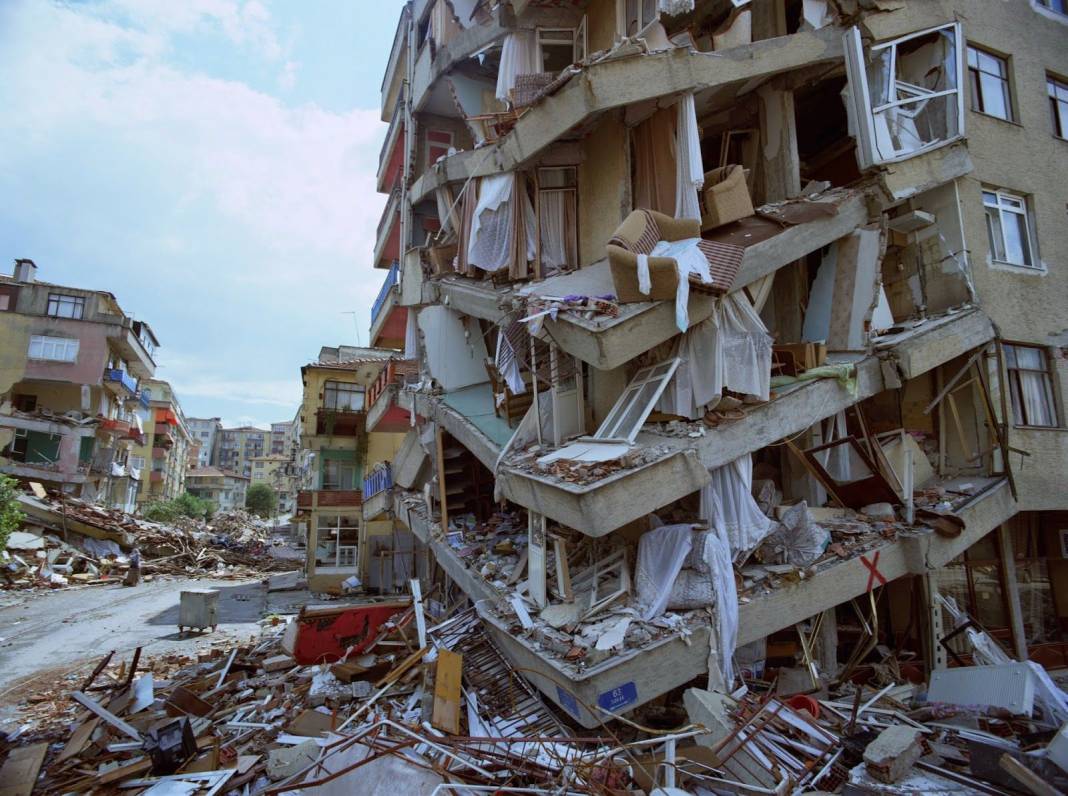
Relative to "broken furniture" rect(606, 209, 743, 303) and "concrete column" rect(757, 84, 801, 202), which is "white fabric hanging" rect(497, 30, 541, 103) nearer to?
"concrete column" rect(757, 84, 801, 202)

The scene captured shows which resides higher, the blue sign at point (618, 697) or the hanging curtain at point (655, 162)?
the hanging curtain at point (655, 162)

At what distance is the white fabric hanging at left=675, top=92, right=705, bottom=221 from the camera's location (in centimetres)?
959

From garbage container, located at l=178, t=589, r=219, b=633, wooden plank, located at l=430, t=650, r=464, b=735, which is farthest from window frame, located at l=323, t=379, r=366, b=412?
wooden plank, located at l=430, t=650, r=464, b=735

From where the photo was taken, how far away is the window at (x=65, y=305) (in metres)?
34.8

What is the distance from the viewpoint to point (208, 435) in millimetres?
114500

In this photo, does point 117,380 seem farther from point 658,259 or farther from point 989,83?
point 989,83

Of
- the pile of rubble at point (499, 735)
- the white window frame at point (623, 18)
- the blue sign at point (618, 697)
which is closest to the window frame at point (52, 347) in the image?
the pile of rubble at point (499, 735)

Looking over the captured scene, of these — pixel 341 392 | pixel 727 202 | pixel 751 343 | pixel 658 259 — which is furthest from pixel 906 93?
pixel 341 392

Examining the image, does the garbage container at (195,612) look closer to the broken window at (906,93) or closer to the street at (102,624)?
the street at (102,624)

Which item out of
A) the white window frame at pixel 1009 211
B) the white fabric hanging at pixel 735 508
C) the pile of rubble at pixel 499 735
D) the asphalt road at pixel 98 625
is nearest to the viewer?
the pile of rubble at pixel 499 735

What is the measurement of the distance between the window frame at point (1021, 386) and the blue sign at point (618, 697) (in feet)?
28.4

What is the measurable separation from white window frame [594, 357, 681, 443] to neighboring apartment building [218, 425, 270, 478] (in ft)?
387

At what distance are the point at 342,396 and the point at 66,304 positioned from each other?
20729mm

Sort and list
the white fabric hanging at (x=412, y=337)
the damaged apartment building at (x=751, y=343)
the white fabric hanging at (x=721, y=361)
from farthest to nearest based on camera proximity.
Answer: the white fabric hanging at (x=412, y=337), the white fabric hanging at (x=721, y=361), the damaged apartment building at (x=751, y=343)
